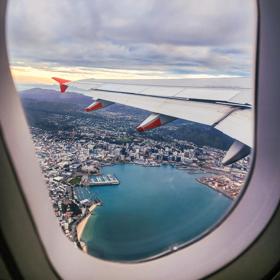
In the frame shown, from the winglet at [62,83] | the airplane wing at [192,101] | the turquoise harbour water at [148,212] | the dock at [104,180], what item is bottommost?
the turquoise harbour water at [148,212]

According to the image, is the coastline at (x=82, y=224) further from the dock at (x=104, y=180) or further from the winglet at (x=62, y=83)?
the winglet at (x=62, y=83)

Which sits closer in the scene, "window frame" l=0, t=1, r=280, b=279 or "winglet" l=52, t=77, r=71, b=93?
"window frame" l=0, t=1, r=280, b=279

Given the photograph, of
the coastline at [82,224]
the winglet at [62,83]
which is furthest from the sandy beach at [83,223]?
the winglet at [62,83]

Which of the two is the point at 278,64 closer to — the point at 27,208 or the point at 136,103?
the point at 136,103

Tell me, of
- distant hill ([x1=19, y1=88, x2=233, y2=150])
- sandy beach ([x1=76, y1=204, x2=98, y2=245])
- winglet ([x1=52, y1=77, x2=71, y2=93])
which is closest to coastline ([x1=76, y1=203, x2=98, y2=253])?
sandy beach ([x1=76, y1=204, x2=98, y2=245])

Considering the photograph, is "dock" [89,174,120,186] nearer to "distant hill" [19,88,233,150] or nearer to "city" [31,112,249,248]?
"city" [31,112,249,248]

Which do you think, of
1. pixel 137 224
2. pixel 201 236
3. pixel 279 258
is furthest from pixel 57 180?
pixel 279 258
